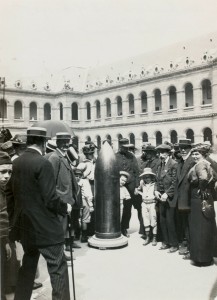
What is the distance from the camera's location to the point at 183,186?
6.03 meters

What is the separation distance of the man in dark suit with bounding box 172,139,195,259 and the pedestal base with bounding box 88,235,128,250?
105cm

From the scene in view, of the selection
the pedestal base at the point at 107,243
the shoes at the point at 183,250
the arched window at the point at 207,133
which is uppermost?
→ the arched window at the point at 207,133

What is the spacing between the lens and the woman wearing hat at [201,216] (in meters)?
5.51

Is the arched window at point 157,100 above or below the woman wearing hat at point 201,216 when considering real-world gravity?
above

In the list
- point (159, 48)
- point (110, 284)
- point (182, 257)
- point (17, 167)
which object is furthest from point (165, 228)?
point (159, 48)

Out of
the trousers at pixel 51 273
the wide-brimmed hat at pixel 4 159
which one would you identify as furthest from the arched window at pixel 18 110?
the trousers at pixel 51 273

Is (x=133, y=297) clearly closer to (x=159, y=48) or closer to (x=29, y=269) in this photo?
(x=29, y=269)

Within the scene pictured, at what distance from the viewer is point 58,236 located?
380 cm

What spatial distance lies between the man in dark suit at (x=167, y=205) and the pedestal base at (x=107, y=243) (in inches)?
28.3

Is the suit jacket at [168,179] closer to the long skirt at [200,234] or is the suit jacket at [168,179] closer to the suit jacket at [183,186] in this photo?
the suit jacket at [183,186]

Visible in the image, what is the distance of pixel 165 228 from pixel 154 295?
2289mm

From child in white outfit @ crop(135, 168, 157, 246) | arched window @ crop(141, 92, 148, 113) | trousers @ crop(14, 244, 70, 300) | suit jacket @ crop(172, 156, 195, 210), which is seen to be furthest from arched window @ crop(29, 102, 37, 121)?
trousers @ crop(14, 244, 70, 300)

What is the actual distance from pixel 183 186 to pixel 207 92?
86.1ft

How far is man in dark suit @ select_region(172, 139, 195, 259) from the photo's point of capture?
5863mm
